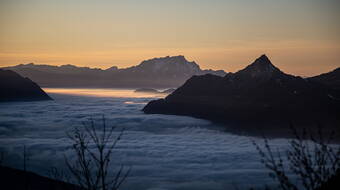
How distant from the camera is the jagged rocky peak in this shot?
189250 millimetres

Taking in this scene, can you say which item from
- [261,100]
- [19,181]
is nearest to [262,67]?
[261,100]

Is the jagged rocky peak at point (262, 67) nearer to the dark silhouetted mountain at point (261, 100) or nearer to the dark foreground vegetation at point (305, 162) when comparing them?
the dark silhouetted mountain at point (261, 100)

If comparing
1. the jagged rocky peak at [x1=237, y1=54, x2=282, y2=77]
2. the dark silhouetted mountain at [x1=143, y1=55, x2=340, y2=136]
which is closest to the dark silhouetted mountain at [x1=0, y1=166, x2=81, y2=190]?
the dark silhouetted mountain at [x1=143, y1=55, x2=340, y2=136]

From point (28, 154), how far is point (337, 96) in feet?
434

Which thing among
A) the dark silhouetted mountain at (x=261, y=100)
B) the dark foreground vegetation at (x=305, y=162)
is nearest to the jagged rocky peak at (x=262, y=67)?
the dark silhouetted mountain at (x=261, y=100)

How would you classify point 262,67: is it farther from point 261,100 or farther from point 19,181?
point 19,181

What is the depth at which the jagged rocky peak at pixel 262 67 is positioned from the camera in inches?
7451

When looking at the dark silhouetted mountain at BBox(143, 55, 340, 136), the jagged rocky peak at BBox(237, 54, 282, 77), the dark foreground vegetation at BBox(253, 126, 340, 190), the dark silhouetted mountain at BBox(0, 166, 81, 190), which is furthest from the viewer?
the jagged rocky peak at BBox(237, 54, 282, 77)

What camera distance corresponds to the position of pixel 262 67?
624ft

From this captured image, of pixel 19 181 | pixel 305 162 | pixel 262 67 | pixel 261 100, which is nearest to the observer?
pixel 305 162

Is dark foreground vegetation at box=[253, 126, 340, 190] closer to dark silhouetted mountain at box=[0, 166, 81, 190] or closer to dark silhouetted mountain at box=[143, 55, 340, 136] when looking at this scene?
dark silhouetted mountain at box=[0, 166, 81, 190]

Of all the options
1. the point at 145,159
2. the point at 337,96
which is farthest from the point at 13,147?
the point at 337,96

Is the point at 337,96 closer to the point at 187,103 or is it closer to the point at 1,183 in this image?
the point at 187,103

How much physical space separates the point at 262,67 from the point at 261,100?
2216 centimetres
